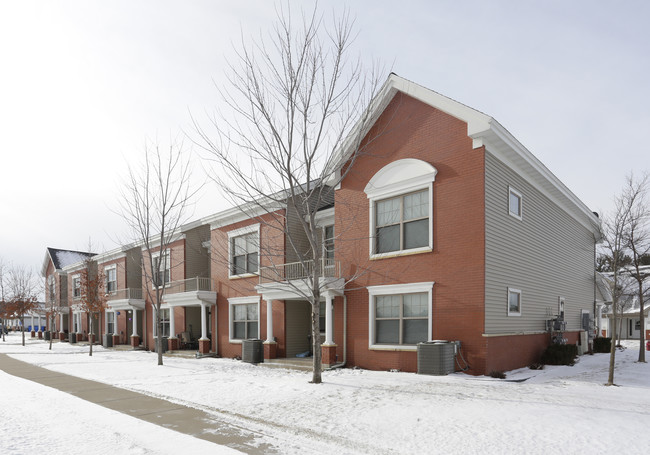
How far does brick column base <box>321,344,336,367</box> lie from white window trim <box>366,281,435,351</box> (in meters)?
1.41

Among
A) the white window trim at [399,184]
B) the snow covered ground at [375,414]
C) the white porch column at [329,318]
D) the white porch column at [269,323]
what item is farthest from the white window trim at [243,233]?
the snow covered ground at [375,414]

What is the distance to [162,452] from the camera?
6.42m

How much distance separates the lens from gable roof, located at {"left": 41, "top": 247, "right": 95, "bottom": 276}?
146 ft

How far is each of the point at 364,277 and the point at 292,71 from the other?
6909mm

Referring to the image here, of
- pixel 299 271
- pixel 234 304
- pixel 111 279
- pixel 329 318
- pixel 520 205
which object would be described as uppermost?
pixel 520 205

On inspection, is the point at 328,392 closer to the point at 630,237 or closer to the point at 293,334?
the point at 293,334

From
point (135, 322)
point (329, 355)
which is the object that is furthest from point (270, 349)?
point (135, 322)

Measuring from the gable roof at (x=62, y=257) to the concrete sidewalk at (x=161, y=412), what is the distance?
33.4 meters

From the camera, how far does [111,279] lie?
3478 cm

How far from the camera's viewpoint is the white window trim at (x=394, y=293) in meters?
13.8

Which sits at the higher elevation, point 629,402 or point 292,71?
point 292,71

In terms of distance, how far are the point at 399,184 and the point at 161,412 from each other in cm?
937

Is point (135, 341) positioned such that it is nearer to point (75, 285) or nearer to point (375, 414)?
point (75, 285)

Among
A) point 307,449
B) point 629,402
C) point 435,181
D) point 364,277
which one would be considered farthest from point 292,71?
point 629,402
